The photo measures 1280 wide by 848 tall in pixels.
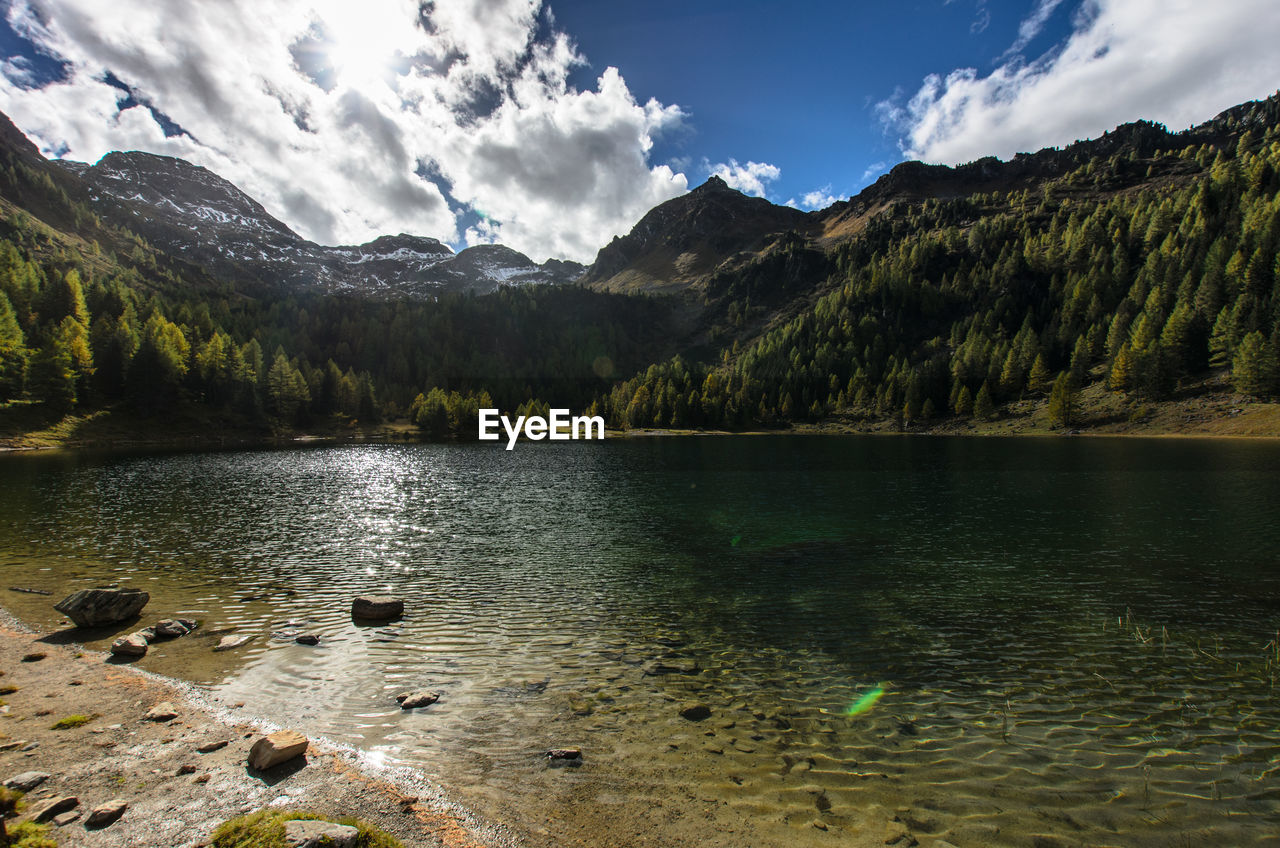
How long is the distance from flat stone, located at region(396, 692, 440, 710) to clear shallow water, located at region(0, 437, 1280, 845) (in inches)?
12.6

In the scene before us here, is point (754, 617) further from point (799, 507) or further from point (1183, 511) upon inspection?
point (1183, 511)

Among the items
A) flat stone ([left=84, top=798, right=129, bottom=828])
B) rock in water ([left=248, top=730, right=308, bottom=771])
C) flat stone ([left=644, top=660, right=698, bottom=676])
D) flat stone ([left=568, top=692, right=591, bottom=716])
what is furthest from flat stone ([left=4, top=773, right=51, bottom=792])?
flat stone ([left=644, top=660, right=698, bottom=676])

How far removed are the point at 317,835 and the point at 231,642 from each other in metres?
15.7

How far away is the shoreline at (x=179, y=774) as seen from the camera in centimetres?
938

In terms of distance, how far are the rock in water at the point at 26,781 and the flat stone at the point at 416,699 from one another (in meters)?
7.05

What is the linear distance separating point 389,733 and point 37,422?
561 ft

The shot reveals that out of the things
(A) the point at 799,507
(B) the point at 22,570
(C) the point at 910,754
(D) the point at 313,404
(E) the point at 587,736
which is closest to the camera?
(C) the point at 910,754

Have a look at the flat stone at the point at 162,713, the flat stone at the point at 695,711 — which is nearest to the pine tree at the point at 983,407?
the flat stone at the point at 695,711

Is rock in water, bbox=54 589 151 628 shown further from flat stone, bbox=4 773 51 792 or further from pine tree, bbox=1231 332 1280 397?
pine tree, bbox=1231 332 1280 397

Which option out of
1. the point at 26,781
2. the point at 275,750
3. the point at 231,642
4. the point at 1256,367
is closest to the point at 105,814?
the point at 275,750

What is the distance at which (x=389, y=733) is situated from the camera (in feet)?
44.5

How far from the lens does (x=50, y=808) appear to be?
9.18 m

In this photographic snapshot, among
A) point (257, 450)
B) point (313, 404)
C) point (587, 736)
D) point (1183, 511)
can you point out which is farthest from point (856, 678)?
point (313, 404)

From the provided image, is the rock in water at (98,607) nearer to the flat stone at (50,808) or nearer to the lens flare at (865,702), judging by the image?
the flat stone at (50,808)
